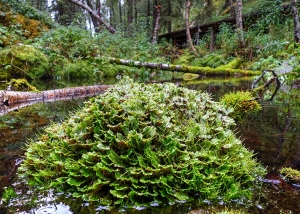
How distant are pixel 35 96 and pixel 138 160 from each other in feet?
20.7

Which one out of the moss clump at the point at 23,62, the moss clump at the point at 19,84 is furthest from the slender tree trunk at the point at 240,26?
the moss clump at the point at 19,84

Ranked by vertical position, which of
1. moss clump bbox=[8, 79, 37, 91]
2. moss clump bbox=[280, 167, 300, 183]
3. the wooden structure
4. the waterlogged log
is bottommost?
moss clump bbox=[280, 167, 300, 183]

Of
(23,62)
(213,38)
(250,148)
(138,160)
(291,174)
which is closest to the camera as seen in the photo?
(138,160)

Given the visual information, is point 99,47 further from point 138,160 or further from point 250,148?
point 138,160

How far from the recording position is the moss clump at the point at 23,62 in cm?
977

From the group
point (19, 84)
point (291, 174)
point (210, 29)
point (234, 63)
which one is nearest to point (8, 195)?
point (291, 174)

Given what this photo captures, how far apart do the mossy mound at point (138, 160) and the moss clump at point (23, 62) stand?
800cm

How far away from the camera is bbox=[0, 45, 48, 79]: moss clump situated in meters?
9.77

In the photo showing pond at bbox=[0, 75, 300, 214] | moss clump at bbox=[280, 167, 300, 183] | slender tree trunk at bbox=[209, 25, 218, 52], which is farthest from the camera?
slender tree trunk at bbox=[209, 25, 218, 52]

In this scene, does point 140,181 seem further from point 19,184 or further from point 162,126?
point 19,184

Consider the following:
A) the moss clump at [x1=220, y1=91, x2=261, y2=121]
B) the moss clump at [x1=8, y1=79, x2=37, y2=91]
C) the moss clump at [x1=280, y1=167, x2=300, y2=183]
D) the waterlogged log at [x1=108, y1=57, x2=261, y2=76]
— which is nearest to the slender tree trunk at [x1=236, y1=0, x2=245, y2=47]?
the waterlogged log at [x1=108, y1=57, x2=261, y2=76]

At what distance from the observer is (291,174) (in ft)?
8.72

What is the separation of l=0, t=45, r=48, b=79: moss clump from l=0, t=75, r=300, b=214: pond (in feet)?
14.6

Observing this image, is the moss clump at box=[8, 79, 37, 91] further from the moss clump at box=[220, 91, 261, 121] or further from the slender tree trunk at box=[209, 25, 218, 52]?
the slender tree trunk at box=[209, 25, 218, 52]
